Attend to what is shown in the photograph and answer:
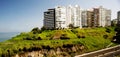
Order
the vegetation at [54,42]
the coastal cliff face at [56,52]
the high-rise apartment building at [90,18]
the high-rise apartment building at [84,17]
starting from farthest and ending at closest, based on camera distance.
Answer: the high-rise apartment building at [84,17] → the high-rise apartment building at [90,18] → the coastal cliff face at [56,52] → the vegetation at [54,42]

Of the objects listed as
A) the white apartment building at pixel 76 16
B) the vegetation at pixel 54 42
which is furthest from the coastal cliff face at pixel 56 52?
the white apartment building at pixel 76 16

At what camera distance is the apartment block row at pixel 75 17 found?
7069 centimetres

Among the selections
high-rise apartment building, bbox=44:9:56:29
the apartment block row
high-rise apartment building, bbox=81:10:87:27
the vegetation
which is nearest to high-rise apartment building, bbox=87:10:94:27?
the apartment block row

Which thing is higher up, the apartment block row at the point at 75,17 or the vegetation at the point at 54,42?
the apartment block row at the point at 75,17

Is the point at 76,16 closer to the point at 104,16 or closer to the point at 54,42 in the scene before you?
the point at 104,16

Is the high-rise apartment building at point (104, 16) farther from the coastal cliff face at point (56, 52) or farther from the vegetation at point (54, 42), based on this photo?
the coastal cliff face at point (56, 52)

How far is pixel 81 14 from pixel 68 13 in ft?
24.6

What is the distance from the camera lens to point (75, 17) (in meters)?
76.6

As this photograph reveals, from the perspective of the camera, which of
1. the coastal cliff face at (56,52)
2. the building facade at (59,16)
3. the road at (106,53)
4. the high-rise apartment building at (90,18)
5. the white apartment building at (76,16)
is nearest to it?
the road at (106,53)

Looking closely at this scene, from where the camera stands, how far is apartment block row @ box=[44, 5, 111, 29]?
70.7 m

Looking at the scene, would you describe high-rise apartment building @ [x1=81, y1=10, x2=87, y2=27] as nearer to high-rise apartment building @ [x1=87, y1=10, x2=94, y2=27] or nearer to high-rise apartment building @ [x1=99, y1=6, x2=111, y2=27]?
high-rise apartment building @ [x1=87, y1=10, x2=94, y2=27]

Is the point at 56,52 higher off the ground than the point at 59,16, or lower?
lower

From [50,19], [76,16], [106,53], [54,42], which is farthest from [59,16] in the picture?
[106,53]

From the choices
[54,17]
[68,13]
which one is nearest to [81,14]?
[68,13]
